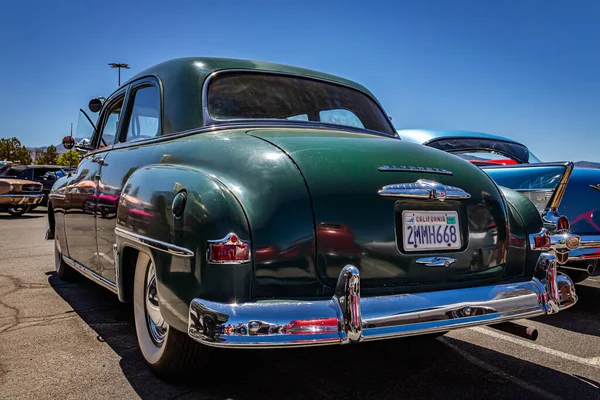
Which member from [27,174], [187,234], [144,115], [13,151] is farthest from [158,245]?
[13,151]

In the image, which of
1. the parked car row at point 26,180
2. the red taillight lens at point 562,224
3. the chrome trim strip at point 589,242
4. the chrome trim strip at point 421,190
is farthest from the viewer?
the parked car row at point 26,180

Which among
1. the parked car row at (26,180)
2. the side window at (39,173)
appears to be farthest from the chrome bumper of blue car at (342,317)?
the side window at (39,173)

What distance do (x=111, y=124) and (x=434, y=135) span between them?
369 centimetres

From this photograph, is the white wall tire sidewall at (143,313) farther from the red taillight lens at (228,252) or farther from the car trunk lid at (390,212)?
the car trunk lid at (390,212)

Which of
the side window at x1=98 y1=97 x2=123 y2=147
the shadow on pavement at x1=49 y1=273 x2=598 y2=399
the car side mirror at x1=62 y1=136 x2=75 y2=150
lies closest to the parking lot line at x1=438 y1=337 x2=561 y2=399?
the shadow on pavement at x1=49 y1=273 x2=598 y2=399

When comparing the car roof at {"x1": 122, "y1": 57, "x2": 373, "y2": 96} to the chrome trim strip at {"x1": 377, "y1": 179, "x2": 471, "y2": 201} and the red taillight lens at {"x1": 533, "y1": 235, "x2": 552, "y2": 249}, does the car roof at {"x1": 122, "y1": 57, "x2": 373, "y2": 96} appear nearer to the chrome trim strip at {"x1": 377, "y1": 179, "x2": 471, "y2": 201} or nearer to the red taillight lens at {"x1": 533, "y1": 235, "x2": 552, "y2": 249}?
the chrome trim strip at {"x1": 377, "y1": 179, "x2": 471, "y2": 201}

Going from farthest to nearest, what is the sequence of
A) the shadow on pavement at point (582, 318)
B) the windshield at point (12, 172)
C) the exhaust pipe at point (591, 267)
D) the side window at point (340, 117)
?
the windshield at point (12, 172)
the exhaust pipe at point (591, 267)
the shadow on pavement at point (582, 318)
the side window at point (340, 117)

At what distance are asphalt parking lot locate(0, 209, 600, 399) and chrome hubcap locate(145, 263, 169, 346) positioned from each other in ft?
0.72

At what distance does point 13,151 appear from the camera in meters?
64.2

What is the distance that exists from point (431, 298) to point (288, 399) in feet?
2.77

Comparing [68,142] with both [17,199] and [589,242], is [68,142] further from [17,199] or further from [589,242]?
[17,199]

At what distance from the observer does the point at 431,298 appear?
2.34 m

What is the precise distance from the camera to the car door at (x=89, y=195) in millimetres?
3797

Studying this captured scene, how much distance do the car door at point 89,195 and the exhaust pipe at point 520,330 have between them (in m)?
2.58
